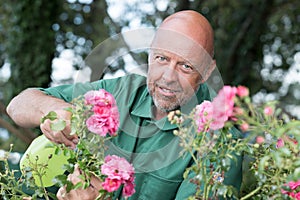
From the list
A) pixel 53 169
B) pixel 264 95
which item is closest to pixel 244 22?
pixel 264 95

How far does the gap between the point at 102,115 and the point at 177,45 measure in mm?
589

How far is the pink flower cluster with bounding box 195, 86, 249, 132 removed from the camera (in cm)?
86

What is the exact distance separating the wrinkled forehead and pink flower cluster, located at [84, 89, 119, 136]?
54 cm

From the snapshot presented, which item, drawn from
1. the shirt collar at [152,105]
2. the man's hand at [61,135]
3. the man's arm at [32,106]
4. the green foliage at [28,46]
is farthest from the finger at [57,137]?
the green foliage at [28,46]

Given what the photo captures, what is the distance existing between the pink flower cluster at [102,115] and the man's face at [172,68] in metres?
0.53

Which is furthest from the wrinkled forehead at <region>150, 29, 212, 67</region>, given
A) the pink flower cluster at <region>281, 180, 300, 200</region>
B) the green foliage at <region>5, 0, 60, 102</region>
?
the green foliage at <region>5, 0, 60, 102</region>

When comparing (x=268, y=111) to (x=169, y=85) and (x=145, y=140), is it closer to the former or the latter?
(x=169, y=85)

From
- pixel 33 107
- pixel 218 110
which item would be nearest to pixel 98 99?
pixel 218 110

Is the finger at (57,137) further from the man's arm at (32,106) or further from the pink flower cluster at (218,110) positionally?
the pink flower cluster at (218,110)

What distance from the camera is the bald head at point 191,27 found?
1.55 meters

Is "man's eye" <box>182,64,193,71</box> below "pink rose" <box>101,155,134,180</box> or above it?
below

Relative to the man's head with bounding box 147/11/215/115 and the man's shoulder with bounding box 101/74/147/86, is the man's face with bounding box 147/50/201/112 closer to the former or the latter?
the man's head with bounding box 147/11/215/115

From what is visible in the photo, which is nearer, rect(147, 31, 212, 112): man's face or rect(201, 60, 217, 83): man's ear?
rect(147, 31, 212, 112): man's face

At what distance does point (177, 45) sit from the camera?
1552 millimetres
